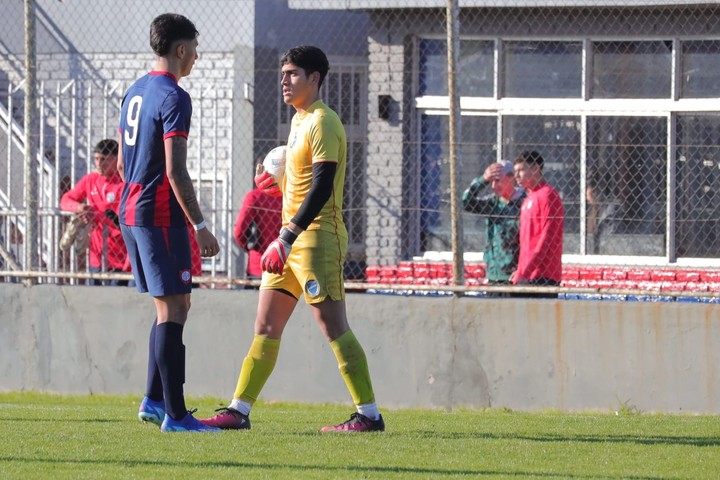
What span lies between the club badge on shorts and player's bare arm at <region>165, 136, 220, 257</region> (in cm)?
51

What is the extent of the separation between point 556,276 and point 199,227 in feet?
13.7

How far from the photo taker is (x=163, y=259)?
684 cm

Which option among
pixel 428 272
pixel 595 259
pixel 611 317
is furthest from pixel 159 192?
pixel 595 259

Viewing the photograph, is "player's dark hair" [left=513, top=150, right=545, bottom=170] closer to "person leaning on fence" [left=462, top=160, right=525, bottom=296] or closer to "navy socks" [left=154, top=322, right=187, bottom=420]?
"person leaning on fence" [left=462, top=160, right=525, bottom=296]

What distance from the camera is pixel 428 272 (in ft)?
40.4

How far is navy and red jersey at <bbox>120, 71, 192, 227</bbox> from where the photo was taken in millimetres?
6789

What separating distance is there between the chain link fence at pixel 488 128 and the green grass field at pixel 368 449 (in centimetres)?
400

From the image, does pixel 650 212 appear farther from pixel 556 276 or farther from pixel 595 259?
pixel 556 276

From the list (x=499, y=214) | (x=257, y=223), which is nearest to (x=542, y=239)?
(x=499, y=214)

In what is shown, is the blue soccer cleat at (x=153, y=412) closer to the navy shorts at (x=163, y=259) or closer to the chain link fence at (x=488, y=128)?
the navy shorts at (x=163, y=259)

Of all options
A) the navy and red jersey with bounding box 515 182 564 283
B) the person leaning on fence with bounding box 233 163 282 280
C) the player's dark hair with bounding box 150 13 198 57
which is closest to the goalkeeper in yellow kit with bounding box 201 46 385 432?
the player's dark hair with bounding box 150 13 198 57

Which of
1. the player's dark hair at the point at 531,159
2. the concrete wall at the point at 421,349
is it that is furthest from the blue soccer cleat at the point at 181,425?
the player's dark hair at the point at 531,159

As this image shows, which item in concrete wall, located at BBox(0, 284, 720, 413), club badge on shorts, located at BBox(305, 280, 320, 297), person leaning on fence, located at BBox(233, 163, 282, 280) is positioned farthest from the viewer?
person leaning on fence, located at BBox(233, 163, 282, 280)

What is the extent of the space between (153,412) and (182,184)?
4.21ft
